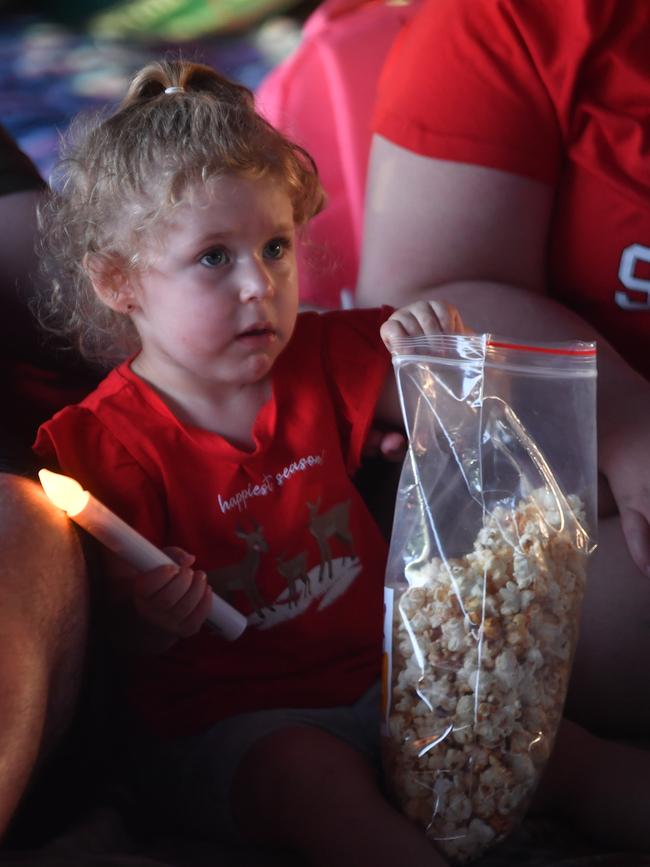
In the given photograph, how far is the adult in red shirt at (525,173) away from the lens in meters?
0.98

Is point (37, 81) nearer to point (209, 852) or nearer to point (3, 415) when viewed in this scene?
point (3, 415)

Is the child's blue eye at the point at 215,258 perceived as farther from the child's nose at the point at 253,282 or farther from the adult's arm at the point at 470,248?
the adult's arm at the point at 470,248

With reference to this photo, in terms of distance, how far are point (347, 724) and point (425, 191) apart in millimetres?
499

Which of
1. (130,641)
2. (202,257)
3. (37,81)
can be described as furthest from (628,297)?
(37,81)

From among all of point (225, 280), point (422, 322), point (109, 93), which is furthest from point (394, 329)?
point (109, 93)

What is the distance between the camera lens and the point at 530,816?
837 millimetres

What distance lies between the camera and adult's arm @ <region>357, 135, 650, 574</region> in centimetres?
96

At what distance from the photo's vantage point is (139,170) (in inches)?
32.9

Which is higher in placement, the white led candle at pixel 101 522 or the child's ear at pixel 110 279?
the child's ear at pixel 110 279

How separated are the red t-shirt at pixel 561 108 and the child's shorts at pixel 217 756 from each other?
476mm

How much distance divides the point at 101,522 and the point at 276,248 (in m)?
0.27

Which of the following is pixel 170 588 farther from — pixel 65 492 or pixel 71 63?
pixel 71 63

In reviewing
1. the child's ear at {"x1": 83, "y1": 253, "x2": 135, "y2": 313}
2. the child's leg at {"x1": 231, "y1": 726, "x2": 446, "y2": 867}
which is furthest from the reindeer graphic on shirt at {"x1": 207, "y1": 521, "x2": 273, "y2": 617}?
the child's ear at {"x1": 83, "y1": 253, "x2": 135, "y2": 313}

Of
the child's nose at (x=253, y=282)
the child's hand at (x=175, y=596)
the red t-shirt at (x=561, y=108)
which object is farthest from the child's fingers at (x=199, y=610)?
the red t-shirt at (x=561, y=108)
